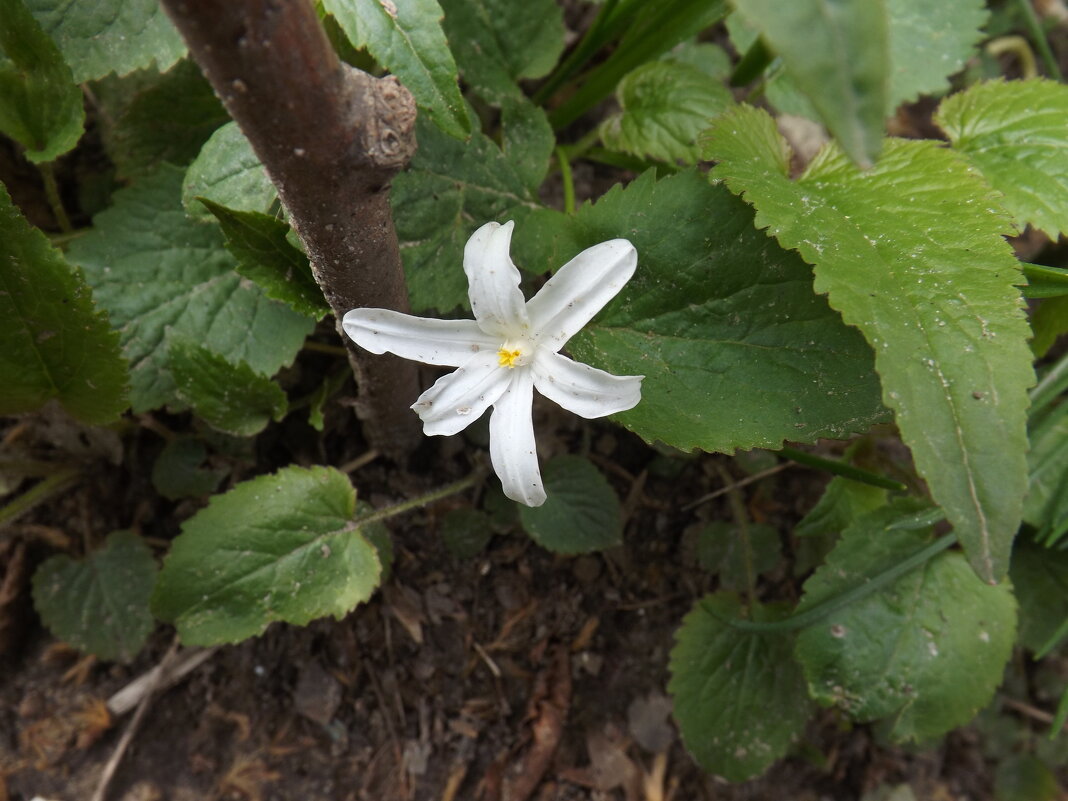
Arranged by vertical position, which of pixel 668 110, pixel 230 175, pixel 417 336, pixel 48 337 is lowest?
pixel 668 110

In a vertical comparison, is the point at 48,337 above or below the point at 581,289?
above

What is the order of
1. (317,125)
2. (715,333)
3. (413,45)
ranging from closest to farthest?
(317,125) → (413,45) → (715,333)

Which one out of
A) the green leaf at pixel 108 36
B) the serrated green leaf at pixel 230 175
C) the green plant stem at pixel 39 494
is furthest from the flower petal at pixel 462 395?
the green plant stem at pixel 39 494

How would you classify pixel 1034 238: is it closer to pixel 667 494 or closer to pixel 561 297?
pixel 667 494

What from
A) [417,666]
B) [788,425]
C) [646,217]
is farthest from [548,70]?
[417,666]

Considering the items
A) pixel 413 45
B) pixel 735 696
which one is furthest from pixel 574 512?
pixel 413 45

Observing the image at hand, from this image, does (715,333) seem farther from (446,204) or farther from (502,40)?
(502,40)

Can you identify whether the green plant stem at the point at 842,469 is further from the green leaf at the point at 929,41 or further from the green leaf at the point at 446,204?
the green leaf at the point at 929,41
